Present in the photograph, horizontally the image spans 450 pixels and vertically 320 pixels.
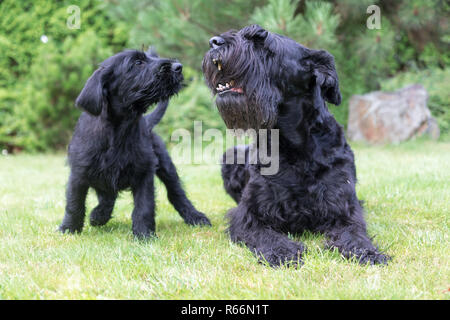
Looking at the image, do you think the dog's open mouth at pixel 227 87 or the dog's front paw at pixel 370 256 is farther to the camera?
the dog's open mouth at pixel 227 87

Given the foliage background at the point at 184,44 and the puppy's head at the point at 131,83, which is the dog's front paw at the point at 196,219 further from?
the foliage background at the point at 184,44

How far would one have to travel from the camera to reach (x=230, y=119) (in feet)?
8.12

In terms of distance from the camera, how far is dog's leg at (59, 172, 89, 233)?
2.89 metres

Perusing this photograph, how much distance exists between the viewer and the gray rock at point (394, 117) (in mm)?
7660

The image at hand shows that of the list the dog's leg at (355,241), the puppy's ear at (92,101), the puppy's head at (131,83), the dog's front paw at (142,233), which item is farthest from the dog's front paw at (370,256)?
the puppy's ear at (92,101)

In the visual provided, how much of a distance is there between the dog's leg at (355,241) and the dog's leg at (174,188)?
1.13 meters

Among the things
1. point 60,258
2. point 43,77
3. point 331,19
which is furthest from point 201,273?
point 43,77

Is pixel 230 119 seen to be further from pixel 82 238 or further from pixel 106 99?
pixel 82 238

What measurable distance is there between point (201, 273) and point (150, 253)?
429 millimetres

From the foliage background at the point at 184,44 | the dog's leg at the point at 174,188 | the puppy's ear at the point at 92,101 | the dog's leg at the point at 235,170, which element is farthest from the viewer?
the foliage background at the point at 184,44

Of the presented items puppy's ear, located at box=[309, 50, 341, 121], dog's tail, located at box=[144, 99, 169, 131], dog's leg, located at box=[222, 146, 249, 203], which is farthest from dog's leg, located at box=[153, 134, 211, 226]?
puppy's ear, located at box=[309, 50, 341, 121]

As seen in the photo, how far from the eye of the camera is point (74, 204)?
291cm

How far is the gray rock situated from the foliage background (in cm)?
55

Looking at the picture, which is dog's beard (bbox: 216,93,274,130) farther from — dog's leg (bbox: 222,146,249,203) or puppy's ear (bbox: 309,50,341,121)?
dog's leg (bbox: 222,146,249,203)
